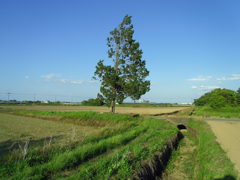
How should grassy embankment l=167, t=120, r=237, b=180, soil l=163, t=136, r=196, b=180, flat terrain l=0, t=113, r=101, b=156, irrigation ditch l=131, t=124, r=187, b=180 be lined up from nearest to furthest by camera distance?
irrigation ditch l=131, t=124, r=187, b=180
grassy embankment l=167, t=120, r=237, b=180
soil l=163, t=136, r=196, b=180
flat terrain l=0, t=113, r=101, b=156

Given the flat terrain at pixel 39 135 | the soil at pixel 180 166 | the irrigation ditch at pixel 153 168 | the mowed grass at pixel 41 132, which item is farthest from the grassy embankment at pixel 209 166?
the mowed grass at pixel 41 132

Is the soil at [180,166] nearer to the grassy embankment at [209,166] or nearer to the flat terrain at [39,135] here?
the grassy embankment at [209,166]

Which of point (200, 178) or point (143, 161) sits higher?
point (143, 161)

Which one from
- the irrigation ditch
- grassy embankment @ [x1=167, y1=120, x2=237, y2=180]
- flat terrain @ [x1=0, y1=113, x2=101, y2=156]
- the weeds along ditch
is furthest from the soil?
flat terrain @ [x1=0, y1=113, x2=101, y2=156]

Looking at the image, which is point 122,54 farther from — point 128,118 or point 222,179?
point 222,179

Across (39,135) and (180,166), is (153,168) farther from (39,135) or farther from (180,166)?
(39,135)

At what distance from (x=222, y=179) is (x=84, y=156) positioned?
4943mm

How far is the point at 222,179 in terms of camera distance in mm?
5918

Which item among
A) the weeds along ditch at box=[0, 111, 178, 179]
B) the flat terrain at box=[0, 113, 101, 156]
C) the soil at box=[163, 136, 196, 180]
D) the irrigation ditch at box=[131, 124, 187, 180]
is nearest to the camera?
the weeds along ditch at box=[0, 111, 178, 179]

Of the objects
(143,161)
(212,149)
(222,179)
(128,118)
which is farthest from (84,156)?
(128,118)

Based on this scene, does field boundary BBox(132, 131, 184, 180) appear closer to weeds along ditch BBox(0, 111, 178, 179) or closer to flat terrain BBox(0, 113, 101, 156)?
weeds along ditch BBox(0, 111, 178, 179)

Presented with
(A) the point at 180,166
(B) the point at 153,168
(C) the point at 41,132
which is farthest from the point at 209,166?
(C) the point at 41,132


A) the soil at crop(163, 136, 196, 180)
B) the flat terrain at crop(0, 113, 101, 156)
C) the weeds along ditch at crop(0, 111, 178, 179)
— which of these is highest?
the weeds along ditch at crop(0, 111, 178, 179)

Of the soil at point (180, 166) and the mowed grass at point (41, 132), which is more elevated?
the mowed grass at point (41, 132)
